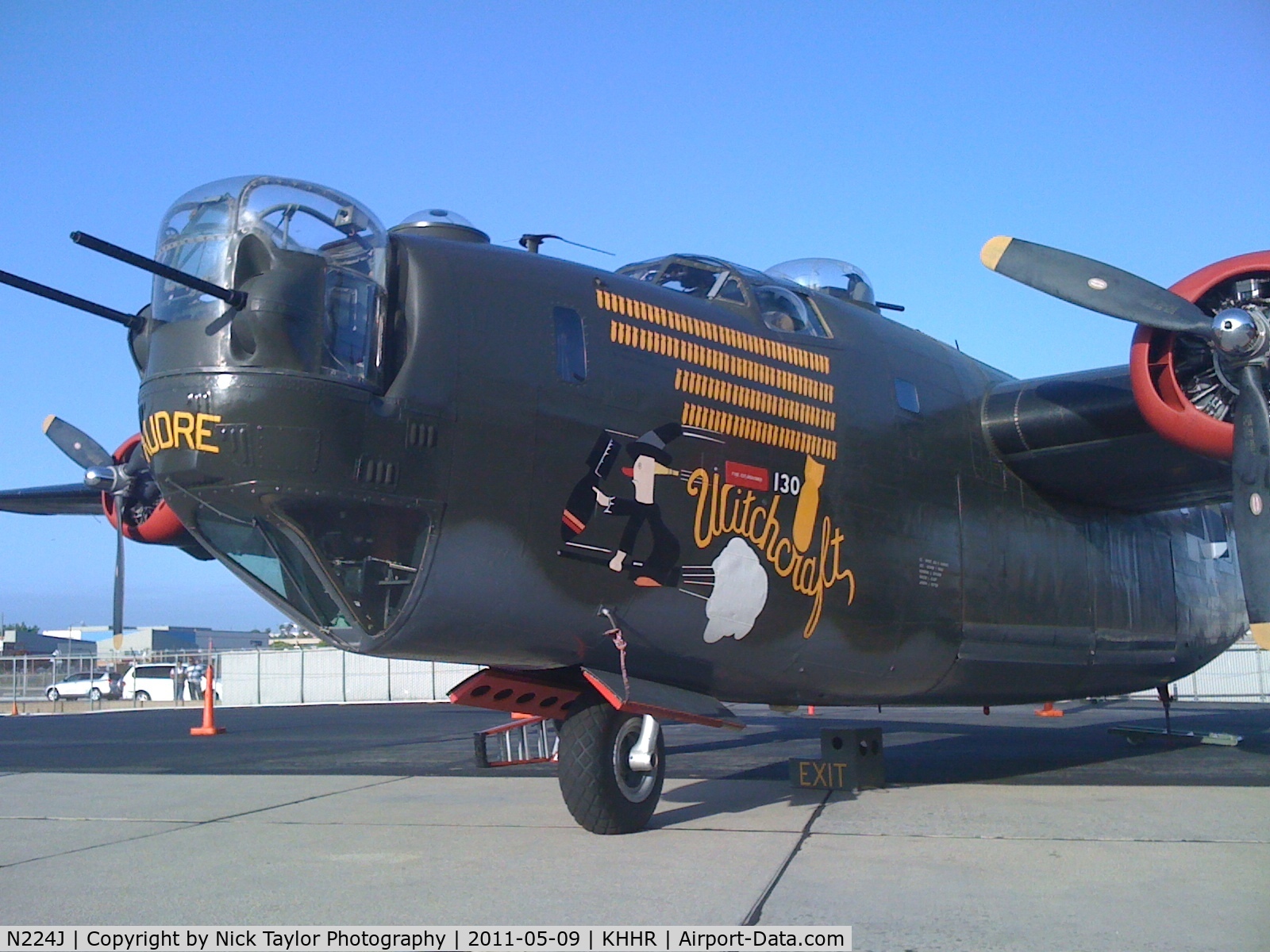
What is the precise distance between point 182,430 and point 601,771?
377cm

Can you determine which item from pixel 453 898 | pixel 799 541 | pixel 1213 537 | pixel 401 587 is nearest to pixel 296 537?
pixel 401 587

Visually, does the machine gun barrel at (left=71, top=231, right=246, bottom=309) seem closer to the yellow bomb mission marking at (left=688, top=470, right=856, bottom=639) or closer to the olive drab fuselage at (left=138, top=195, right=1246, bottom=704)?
the olive drab fuselage at (left=138, top=195, right=1246, bottom=704)

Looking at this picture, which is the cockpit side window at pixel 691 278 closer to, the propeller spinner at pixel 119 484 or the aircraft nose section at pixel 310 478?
the aircraft nose section at pixel 310 478

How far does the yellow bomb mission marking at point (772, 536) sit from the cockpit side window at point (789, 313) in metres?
1.65

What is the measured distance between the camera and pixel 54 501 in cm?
1395

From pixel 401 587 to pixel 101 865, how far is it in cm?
282

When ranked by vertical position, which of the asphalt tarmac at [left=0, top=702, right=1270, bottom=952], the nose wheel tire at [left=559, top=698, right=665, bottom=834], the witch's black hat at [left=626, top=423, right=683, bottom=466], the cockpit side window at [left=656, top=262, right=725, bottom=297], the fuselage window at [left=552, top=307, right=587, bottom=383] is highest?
the cockpit side window at [left=656, top=262, right=725, bottom=297]

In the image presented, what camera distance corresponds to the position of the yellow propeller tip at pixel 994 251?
1080cm

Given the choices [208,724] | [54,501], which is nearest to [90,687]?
[208,724]

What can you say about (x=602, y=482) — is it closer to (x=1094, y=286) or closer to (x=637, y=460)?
(x=637, y=460)

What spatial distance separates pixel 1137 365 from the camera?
33.4ft

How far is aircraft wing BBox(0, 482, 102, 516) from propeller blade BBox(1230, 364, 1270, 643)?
12.3 meters

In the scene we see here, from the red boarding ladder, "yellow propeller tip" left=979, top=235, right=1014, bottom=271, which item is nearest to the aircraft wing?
the red boarding ladder

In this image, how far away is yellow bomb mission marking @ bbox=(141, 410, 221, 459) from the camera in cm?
667
